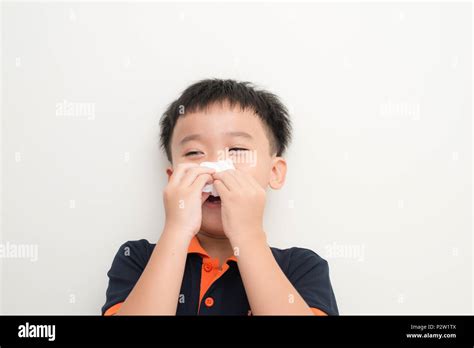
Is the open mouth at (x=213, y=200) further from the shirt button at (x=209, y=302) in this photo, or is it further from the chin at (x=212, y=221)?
the shirt button at (x=209, y=302)

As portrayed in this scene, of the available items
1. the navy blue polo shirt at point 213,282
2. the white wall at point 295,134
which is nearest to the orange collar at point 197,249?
the navy blue polo shirt at point 213,282

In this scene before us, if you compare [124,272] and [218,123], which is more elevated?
[218,123]

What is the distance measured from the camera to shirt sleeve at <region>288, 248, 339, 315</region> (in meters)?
1.01

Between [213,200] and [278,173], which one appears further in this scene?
[278,173]

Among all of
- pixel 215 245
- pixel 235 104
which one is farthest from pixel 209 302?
pixel 235 104

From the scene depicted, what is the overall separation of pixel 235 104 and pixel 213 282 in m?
0.47

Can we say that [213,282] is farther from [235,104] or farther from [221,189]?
[235,104]

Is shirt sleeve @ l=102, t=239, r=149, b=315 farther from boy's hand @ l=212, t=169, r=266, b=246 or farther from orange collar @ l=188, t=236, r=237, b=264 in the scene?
boy's hand @ l=212, t=169, r=266, b=246

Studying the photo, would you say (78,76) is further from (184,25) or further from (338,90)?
(338,90)

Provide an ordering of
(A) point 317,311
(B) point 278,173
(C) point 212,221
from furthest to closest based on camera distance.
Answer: (B) point 278,173, (C) point 212,221, (A) point 317,311

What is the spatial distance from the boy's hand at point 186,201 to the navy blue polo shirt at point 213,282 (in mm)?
123

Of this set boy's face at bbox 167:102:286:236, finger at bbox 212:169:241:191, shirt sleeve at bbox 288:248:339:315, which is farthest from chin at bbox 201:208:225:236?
shirt sleeve at bbox 288:248:339:315

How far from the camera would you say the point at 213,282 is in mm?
1035

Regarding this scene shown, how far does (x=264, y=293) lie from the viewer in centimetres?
94
